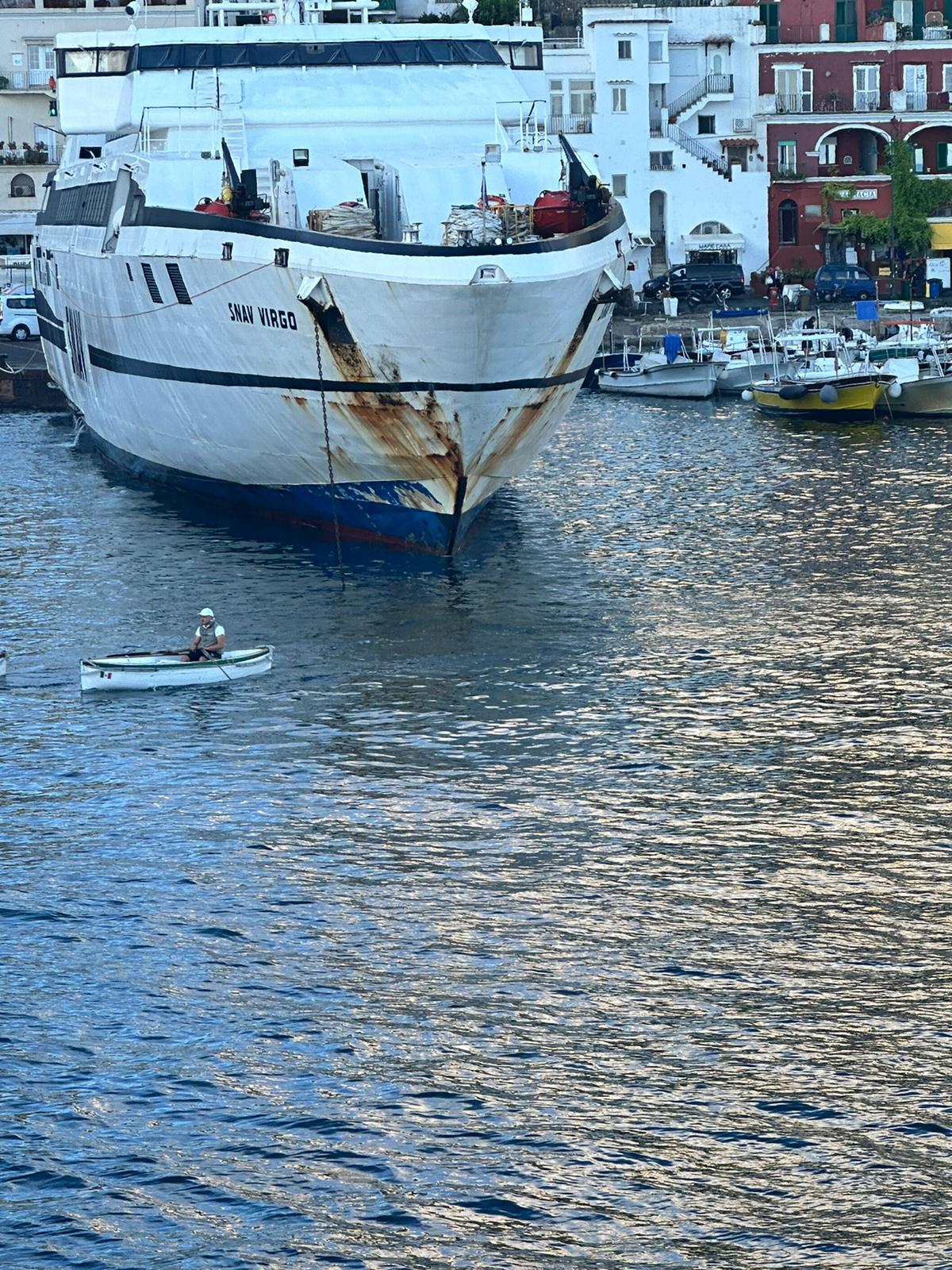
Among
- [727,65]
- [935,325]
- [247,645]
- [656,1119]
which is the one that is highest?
[727,65]

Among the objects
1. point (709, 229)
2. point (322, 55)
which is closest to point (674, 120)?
point (709, 229)

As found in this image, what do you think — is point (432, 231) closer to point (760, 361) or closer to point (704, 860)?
point (704, 860)

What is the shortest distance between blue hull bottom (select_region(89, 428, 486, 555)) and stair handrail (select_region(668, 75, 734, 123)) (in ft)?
220

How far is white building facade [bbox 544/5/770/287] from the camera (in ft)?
362

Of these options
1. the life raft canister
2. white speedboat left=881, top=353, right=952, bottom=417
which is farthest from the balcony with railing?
the life raft canister

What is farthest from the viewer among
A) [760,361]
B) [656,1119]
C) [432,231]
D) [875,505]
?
[760,361]

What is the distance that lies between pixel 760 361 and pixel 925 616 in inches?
1825

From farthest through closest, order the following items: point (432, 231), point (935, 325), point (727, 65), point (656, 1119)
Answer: point (727, 65)
point (935, 325)
point (432, 231)
point (656, 1119)

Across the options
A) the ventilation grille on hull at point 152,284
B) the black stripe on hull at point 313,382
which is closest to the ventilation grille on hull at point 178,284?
the ventilation grille on hull at point 152,284

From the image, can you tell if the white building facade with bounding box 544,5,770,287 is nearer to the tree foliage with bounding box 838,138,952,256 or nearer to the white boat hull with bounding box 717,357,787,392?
the tree foliage with bounding box 838,138,952,256

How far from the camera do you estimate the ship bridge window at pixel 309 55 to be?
53469 millimetres

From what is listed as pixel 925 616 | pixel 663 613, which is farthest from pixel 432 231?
pixel 925 616

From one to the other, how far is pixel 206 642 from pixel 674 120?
269 ft

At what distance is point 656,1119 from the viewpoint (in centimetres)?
2119
